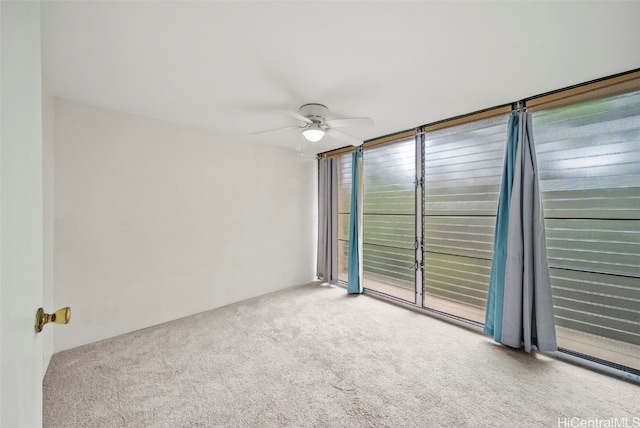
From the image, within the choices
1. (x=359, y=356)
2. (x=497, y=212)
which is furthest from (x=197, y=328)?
(x=497, y=212)

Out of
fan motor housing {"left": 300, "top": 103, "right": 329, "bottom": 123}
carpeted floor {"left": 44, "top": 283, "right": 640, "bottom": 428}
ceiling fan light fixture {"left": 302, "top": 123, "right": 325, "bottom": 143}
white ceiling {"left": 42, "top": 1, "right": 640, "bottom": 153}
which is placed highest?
white ceiling {"left": 42, "top": 1, "right": 640, "bottom": 153}

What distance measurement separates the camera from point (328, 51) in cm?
173

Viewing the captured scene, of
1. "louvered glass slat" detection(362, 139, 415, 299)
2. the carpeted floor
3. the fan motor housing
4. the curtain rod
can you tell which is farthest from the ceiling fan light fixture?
the carpeted floor

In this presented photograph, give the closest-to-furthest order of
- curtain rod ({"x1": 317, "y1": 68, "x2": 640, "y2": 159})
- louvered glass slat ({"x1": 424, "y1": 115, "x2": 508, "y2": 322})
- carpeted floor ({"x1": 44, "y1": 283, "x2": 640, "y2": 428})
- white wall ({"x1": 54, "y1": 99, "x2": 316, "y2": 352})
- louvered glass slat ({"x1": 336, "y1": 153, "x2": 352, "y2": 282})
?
carpeted floor ({"x1": 44, "y1": 283, "x2": 640, "y2": 428}), curtain rod ({"x1": 317, "y1": 68, "x2": 640, "y2": 159}), white wall ({"x1": 54, "y1": 99, "x2": 316, "y2": 352}), louvered glass slat ({"x1": 424, "y1": 115, "x2": 508, "y2": 322}), louvered glass slat ({"x1": 336, "y1": 153, "x2": 352, "y2": 282})

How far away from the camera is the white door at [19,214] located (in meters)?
0.54

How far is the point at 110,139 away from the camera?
8.70 feet

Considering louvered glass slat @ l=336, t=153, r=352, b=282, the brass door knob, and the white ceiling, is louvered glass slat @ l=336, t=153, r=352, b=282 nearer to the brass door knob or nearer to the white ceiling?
the white ceiling

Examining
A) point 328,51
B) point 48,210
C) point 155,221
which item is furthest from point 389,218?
point 48,210

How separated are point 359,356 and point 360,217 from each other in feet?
6.92

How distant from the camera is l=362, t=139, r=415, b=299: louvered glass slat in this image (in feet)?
11.5

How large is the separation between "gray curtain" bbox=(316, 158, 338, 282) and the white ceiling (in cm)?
187

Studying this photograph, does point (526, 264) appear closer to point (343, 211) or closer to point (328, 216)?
point (343, 211)

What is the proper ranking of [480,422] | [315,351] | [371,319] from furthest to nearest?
[371,319], [315,351], [480,422]

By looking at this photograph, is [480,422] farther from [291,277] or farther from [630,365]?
[291,277]
